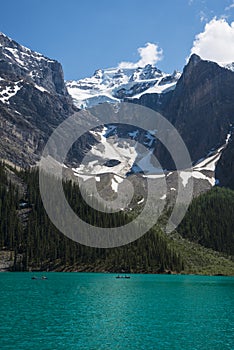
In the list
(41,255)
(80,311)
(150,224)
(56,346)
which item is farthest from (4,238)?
(56,346)

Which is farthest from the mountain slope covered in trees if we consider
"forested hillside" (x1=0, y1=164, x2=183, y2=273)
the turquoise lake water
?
the turquoise lake water

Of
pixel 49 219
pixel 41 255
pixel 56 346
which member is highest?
pixel 49 219

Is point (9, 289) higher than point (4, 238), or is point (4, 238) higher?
point (4, 238)

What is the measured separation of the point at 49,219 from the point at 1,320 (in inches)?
4814

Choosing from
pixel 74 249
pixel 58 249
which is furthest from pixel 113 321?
pixel 74 249

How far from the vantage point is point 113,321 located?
157ft

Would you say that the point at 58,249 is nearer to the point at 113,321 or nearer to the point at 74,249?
the point at 74,249

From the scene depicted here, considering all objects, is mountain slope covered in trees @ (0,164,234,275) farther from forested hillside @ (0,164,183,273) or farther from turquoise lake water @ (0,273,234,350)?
turquoise lake water @ (0,273,234,350)

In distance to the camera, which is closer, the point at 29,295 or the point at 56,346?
the point at 56,346

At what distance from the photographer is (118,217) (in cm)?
18362

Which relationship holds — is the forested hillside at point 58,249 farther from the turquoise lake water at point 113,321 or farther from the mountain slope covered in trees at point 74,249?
the turquoise lake water at point 113,321

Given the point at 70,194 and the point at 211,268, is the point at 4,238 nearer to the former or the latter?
the point at 70,194

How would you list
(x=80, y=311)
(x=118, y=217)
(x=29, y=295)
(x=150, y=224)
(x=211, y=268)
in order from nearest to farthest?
1. (x=80, y=311)
2. (x=29, y=295)
3. (x=211, y=268)
4. (x=118, y=217)
5. (x=150, y=224)

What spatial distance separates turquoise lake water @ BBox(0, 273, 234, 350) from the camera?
3738 cm
